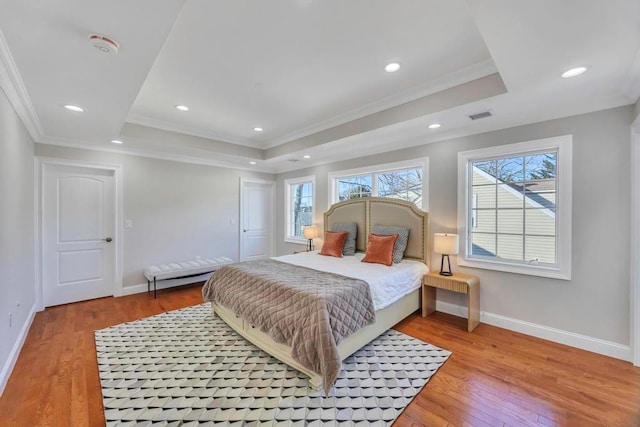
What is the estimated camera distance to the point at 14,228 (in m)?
2.45

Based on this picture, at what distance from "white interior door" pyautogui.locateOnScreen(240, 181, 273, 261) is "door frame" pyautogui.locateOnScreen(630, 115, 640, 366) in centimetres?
540

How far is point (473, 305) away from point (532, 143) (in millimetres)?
1862

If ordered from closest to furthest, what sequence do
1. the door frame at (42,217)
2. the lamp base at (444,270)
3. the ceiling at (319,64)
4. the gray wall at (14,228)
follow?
the ceiling at (319,64), the gray wall at (14,228), the lamp base at (444,270), the door frame at (42,217)

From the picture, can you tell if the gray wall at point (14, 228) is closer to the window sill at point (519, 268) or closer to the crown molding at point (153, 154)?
the crown molding at point (153, 154)

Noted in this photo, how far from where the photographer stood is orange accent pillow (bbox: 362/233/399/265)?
3510 millimetres

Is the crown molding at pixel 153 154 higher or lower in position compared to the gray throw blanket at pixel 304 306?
higher

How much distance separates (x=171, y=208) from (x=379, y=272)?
3.69 metres

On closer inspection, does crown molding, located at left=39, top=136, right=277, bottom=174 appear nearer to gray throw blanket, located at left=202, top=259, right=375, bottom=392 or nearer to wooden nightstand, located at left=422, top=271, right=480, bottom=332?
gray throw blanket, located at left=202, top=259, right=375, bottom=392

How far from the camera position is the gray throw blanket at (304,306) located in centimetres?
196

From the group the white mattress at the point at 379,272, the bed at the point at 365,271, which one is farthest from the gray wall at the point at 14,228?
the white mattress at the point at 379,272

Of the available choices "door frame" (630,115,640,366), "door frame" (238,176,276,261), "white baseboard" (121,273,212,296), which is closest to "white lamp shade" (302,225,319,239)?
"door frame" (238,176,276,261)

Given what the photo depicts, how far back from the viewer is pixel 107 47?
1570 millimetres

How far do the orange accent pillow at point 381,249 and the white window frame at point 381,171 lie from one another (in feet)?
2.21

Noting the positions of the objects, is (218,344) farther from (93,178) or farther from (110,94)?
(93,178)
